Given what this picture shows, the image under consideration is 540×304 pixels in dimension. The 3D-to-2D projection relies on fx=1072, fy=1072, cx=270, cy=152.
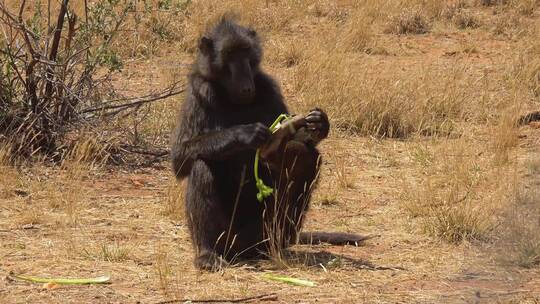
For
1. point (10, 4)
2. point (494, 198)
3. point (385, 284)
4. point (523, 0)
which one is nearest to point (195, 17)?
point (10, 4)

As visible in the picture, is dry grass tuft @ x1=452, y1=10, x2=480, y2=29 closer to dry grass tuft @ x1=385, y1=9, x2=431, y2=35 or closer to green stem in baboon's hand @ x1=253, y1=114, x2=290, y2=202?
dry grass tuft @ x1=385, y1=9, x2=431, y2=35

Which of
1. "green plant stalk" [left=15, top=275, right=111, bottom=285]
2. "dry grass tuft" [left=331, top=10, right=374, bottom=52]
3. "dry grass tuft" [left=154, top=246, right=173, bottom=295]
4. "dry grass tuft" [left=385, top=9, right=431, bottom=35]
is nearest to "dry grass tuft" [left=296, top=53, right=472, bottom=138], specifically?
"dry grass tuft" [left=331, top=10, right=374, bottom=52]

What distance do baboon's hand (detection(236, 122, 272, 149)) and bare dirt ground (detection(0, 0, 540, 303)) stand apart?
773 mm

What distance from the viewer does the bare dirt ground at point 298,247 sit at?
584cm

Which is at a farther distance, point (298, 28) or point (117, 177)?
point (298, 28)

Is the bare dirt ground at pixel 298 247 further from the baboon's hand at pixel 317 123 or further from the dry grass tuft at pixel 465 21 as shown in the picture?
the dry grass tuft at pixel 465 21

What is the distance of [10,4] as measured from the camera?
49.8 feet

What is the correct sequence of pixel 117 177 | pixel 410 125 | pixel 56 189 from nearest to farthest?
pixel 56 189
pixel 117 177
pixel 410 125

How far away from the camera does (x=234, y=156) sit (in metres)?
6.53

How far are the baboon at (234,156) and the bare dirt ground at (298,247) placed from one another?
9.0 inches

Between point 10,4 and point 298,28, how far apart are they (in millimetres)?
4086

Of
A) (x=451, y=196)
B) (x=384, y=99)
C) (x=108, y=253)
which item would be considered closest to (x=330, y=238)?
(x=451, y=196)

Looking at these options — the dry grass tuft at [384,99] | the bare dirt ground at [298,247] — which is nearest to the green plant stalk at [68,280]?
the bare dirt ground at [298,247]

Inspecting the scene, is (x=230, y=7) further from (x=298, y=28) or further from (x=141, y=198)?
(x=141, y=198)
